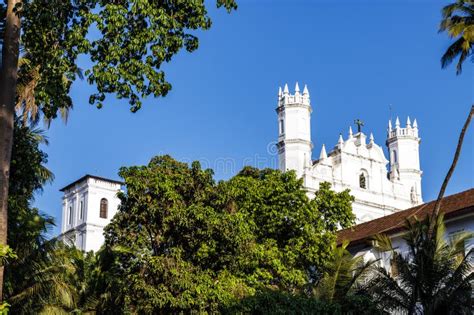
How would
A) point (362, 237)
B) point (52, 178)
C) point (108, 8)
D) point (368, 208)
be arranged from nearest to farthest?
point (108, 8), point (52, 178), point (362, 237), point (368, 208)

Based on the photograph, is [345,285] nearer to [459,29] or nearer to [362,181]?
[459,29]

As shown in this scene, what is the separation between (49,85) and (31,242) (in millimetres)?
6836

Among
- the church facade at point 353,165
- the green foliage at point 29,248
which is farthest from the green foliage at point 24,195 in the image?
the church facade at point 353,165

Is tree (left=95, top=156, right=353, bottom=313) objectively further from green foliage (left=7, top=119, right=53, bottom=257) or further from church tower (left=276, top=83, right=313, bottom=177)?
church tower (left=276, top=83, right=313, bottom=177)

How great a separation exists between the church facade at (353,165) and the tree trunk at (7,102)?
61683mm

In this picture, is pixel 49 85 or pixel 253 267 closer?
pixel 49 85

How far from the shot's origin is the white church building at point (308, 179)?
8012 centimetres

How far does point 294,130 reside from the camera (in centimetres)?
8050

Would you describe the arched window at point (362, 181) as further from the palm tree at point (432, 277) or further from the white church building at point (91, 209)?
the palm tree at point (432, 277)

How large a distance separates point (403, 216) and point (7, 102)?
2326 cm

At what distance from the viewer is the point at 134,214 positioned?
26422 millimetres

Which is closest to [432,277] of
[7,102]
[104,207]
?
[7,102]

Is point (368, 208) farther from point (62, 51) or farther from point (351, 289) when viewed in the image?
point (62, 51)

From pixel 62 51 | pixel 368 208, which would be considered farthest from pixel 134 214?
pixel 368 208
